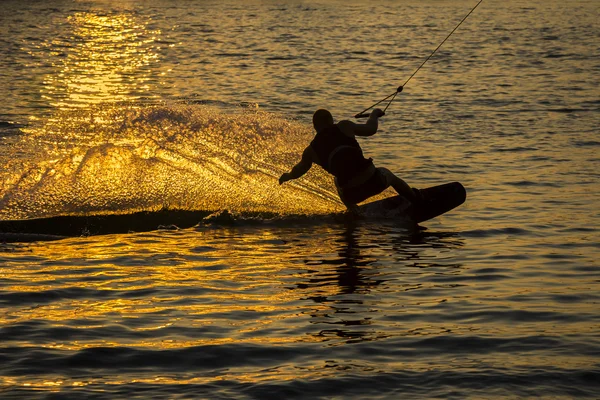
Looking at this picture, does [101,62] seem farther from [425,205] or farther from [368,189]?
[368,189]

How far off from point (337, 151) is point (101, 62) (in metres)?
28.9

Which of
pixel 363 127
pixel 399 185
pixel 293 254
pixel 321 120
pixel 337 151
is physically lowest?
pixel 293 254

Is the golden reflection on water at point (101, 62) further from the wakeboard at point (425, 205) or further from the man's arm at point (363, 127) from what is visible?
the man's arm at point (363, 127)

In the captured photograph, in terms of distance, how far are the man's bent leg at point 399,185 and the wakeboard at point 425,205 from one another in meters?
0.14

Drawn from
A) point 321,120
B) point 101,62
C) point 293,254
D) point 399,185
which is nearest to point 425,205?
point 399,185

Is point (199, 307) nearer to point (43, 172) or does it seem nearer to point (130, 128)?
point (43, 172)

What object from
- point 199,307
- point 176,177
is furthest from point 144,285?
point 176,177

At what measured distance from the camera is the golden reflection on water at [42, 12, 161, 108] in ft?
103

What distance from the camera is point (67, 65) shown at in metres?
39.9

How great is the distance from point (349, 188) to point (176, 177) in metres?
3.06

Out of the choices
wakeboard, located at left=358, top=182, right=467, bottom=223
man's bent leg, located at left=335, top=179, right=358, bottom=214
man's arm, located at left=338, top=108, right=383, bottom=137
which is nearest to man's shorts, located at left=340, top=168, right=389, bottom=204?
man's bent leg, located at left=335, top=179, right=358, bottom=214

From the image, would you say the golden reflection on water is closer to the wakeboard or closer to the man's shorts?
the wakeboard

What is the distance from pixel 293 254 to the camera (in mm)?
13336

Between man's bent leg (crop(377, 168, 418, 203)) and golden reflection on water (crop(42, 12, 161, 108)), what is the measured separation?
15.6 meters
